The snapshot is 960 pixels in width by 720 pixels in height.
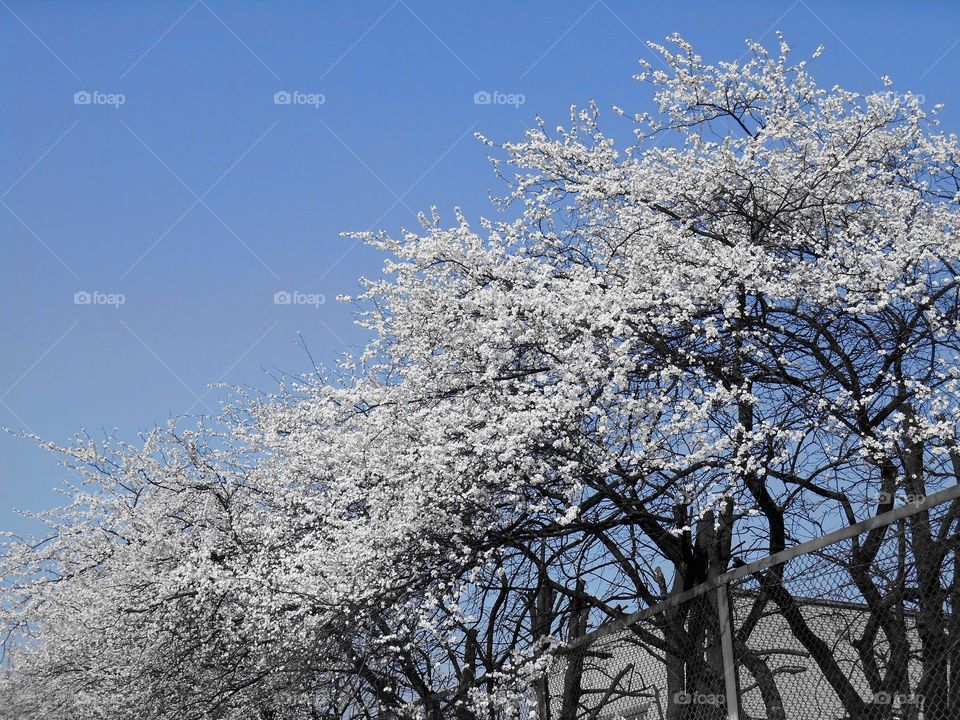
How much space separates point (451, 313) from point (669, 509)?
8.46 ft

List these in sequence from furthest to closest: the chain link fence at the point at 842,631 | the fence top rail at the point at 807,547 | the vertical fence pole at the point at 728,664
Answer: the vertical fence pole at the point at 728,664, the chain link fence at the point at 842,631, the fence top rail at the point at 807,547

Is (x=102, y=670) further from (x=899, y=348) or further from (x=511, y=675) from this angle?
(x=899, y=348)

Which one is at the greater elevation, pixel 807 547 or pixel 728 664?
pixel 807 547

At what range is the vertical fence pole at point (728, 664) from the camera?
19.6ft

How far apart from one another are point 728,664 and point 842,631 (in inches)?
26.4

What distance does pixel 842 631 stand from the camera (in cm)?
562

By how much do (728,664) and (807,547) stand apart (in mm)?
958

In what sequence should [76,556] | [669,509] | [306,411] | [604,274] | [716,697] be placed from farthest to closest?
[76,556]
[306,411]
[604,274]
[669,509]
[716,697]

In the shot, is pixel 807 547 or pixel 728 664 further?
pixel 728 664

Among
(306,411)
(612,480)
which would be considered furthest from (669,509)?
(306,411)

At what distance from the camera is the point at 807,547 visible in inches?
213

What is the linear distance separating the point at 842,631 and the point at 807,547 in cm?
57

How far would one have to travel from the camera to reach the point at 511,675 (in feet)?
28.8

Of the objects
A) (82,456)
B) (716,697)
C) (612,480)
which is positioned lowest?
(716,697)
